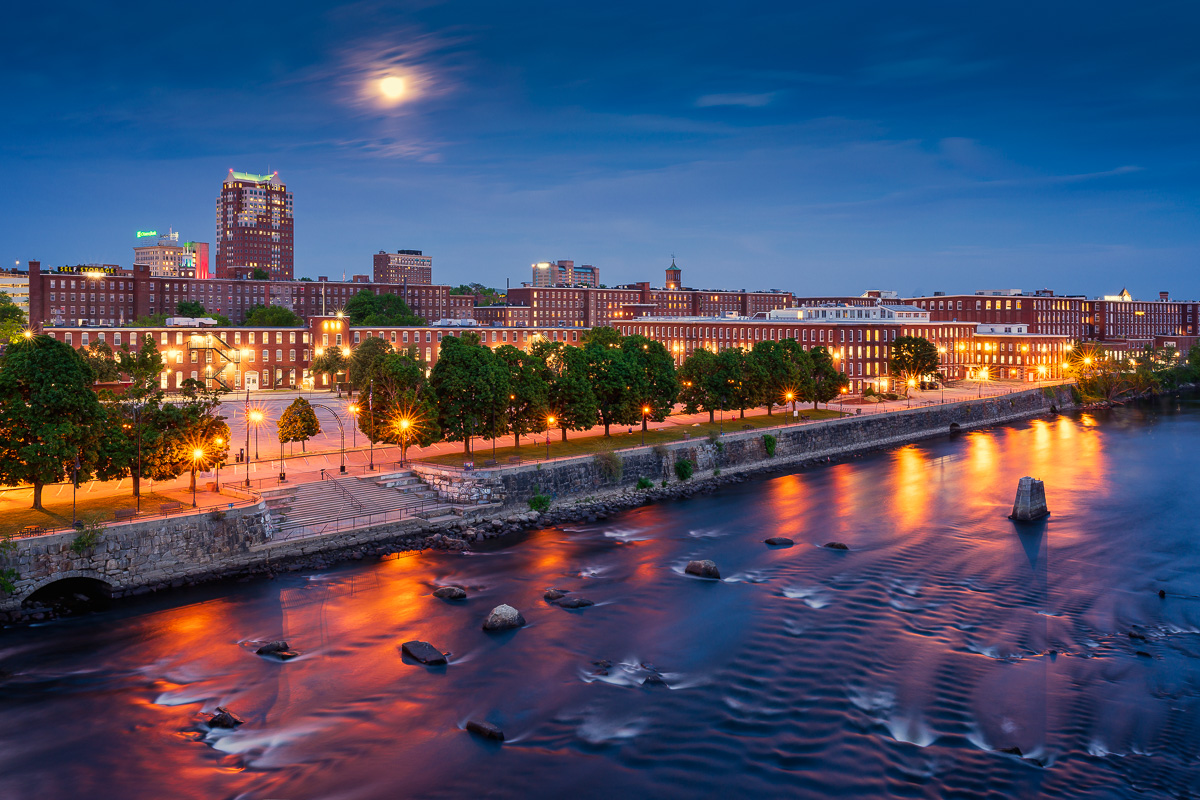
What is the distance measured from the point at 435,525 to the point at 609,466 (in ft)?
46.2

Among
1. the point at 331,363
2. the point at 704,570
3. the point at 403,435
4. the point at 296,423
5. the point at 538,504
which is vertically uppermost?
the point at 331,363

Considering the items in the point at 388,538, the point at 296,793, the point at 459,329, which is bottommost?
the point at 296,793

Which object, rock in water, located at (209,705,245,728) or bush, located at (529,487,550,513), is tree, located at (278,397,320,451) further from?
rock in water, located at (209,705,245,728)

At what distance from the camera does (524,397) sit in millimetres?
55688

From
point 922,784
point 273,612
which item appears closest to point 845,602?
point 922,784

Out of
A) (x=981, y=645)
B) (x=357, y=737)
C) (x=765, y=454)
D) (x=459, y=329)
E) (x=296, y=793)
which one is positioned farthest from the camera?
(x=459, y=329)

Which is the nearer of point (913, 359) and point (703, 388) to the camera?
point (703, 388)

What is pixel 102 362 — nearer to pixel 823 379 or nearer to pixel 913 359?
pixel 823 379

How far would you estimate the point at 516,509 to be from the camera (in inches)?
1933

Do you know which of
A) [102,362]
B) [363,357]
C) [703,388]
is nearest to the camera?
[703,388]

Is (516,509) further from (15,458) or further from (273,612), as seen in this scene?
(15,458)

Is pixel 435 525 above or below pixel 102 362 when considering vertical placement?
below

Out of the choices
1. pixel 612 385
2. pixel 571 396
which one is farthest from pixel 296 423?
pixel 612 385

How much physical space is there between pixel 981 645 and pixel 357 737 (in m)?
23.2
